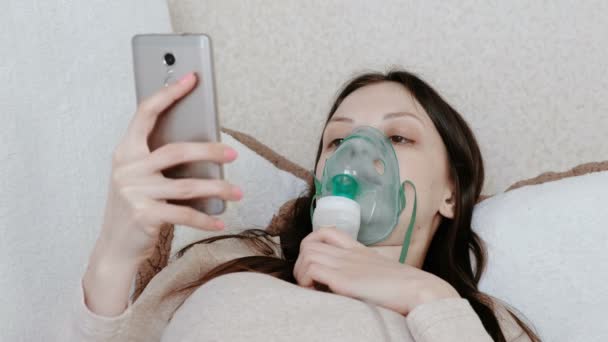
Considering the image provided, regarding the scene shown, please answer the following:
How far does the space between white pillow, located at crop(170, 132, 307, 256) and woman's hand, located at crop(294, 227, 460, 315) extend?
1.50ft

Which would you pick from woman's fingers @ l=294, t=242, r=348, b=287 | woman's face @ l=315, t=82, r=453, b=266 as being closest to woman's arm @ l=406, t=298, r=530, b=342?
woman's fingers @ l=294, t=242, r=348, b=287

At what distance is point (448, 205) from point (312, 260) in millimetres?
452

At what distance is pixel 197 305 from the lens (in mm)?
982

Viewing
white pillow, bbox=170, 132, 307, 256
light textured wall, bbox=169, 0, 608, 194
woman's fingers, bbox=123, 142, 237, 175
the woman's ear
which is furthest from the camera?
light textured wall, bbox=169, 0, 608, 194

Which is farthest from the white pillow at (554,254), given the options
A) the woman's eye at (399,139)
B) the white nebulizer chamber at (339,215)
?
the white nebulizer chamber at (339,215)

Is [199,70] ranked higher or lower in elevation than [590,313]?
higher

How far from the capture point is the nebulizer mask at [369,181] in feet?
3.84

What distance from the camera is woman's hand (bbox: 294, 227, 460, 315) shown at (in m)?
0.98

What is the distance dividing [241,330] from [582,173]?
0.92 meters

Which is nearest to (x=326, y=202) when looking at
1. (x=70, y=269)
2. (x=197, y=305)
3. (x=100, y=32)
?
(x=197, y=305)

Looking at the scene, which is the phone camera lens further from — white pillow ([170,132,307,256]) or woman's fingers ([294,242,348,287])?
white pillow ([170,132,307,256])

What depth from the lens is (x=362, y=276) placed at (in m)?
1.00

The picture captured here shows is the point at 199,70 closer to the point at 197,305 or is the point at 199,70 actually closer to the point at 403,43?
the point at 197,305

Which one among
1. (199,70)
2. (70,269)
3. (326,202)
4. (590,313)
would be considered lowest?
(590,313)
